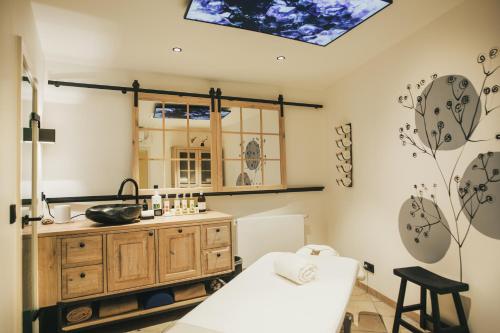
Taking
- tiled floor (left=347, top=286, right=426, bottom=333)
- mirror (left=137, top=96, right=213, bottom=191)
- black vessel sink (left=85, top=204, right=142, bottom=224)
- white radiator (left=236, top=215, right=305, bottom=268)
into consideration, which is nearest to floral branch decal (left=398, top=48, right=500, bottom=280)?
tiled floor (left=347, top=286, right=426, bottom=333)

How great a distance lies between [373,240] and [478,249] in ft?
3.61

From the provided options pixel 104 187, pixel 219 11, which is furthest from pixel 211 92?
pixel 104 187

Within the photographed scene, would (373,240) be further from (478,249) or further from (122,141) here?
(122,141)

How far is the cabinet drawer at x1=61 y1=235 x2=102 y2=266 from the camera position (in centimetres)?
218

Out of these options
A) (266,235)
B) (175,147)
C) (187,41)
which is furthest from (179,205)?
(187,41)

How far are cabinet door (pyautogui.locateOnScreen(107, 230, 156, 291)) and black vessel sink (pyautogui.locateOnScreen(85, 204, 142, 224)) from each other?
134 millimetres

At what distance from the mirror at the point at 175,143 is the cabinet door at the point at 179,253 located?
709mm

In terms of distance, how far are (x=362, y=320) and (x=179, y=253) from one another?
1798 millimetres

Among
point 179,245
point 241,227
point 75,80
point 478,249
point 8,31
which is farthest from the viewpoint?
point 241,227

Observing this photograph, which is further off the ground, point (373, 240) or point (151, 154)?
point (151, 154)

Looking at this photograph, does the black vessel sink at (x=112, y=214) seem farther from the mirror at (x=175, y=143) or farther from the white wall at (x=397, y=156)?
the white wall at (x=397, y=156)

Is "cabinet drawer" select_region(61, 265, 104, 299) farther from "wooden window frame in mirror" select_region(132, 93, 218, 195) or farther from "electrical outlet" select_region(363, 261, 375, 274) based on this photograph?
"electrical outlet" select_region(363, 261, 375, 274)

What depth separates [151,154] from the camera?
3.08 meters

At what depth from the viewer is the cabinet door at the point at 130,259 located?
7.63ft
